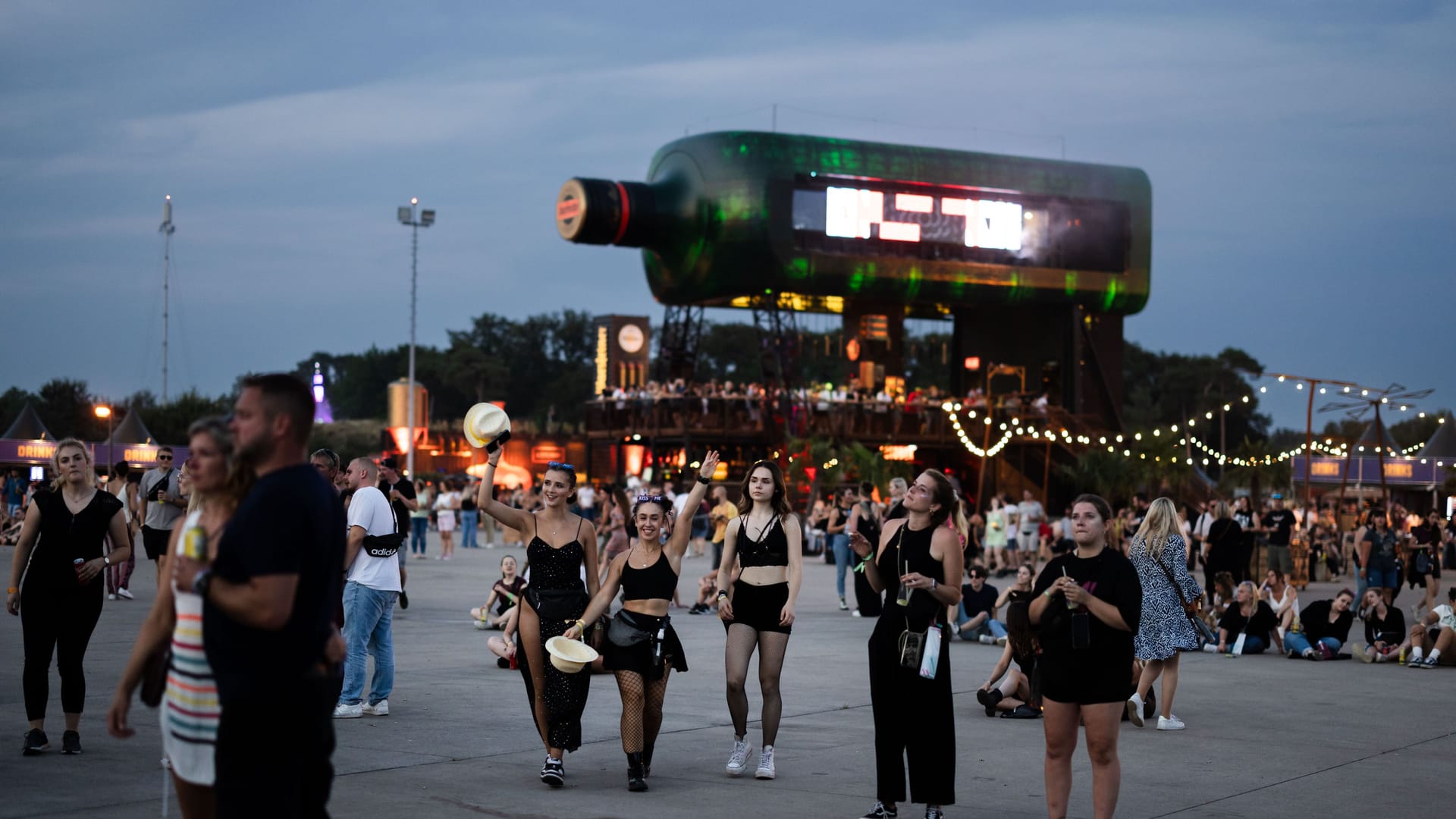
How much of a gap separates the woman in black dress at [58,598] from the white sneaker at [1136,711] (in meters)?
6.64

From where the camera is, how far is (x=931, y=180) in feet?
165

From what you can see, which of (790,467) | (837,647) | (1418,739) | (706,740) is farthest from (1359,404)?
(706,740)

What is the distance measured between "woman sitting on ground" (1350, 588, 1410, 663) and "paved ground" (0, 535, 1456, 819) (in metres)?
0.98

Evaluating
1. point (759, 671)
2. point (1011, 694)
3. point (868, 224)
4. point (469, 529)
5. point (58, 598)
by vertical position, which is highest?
point (868, 224)

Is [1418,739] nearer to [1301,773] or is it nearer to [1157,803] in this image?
[1301,773]

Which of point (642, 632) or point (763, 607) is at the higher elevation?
point (763, 607)

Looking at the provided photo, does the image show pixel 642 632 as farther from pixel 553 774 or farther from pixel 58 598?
pixel 58 598

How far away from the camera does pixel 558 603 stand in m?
8.08

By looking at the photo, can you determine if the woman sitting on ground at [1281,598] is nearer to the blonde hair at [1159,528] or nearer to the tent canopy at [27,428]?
the blonde hair at [1159,528]

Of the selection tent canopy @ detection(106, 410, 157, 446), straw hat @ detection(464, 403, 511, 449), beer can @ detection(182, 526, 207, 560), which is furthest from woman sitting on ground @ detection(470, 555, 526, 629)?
tent canopy @ detection(106, 410, 157, 446)

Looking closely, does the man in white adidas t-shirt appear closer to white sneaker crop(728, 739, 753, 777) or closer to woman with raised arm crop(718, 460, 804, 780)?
woman with raised arm crop(718, 460, 804, 780)

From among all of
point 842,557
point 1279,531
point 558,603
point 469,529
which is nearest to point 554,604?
point 558,603

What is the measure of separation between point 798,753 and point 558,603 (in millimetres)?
2035

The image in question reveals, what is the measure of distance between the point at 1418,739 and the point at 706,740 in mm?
4835
